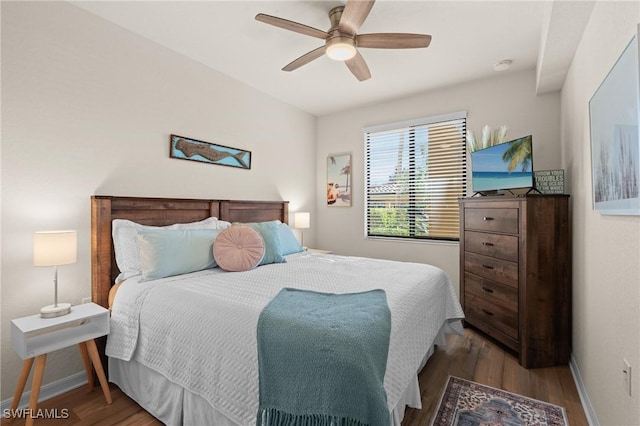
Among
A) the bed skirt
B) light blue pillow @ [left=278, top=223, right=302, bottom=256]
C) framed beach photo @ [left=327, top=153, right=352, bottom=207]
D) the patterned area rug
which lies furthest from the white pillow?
framed beach photo @ [left=327, top=153, right=352, bottom=207]

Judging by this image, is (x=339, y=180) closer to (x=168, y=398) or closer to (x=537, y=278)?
(x=537, y=278)

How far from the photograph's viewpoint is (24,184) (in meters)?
1.96

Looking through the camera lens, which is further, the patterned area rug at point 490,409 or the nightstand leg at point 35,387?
the patterned area rug at point 490,409

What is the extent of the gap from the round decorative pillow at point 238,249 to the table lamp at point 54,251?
0.89 meters

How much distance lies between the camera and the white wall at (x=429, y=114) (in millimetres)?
3074

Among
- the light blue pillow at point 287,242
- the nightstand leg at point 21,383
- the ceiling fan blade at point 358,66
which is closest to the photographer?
the nightstand leg at point 21,383

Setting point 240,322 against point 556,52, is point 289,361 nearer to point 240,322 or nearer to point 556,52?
point 240,322

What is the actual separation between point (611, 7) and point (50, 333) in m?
3.61

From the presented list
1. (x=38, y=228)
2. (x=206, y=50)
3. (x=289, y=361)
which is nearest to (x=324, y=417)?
(x=289, y=361)

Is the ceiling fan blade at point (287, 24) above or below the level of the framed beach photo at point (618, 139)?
above

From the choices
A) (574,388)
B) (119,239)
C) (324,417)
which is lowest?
(574,388)

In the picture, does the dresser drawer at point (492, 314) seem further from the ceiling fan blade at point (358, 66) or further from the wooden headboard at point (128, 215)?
the wooden headboard at point (128, 215)

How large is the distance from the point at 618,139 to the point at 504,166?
1392 millimetres

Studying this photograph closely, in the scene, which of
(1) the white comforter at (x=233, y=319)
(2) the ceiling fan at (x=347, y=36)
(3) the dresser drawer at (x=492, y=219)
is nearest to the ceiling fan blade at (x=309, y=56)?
(2) the ceiling fan at (x=347, y=36)
